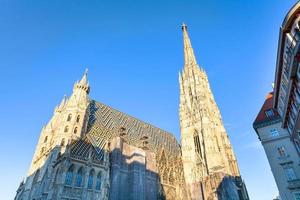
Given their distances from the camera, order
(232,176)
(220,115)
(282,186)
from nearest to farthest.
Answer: (282,186) < (232,176) < (220,115)

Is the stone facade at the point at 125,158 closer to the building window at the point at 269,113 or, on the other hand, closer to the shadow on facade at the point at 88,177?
the shadow on facade at the point at 88,177

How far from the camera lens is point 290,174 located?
2198cm

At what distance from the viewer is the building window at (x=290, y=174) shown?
21.7 meters

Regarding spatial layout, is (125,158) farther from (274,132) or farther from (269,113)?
(269,113)

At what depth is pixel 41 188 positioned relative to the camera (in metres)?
24.5

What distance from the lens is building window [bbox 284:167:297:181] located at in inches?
852

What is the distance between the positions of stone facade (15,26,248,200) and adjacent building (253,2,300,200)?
11.3 m

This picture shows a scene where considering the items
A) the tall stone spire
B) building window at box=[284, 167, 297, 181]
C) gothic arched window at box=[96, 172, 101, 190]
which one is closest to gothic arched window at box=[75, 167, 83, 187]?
gothic arched window at box=[96, 172, 101, 190]

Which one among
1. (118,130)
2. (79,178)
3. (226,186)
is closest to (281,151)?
(226,186)

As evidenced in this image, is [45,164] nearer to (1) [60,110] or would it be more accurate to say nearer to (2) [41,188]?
(2) [41,188]

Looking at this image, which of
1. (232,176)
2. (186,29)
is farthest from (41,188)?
(186,29)

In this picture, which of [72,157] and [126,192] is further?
[126,192]

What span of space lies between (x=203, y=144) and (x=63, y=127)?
80.5 ft

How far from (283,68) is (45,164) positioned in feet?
89.4
